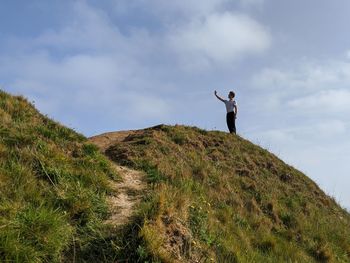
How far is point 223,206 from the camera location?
1141 centimetres

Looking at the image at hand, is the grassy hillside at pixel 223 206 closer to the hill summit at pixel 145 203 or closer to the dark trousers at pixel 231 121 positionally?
the hill summit at pixel 145 203

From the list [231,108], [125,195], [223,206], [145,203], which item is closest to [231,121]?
[231,108]

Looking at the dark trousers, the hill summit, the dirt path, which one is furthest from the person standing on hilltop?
the dirt path

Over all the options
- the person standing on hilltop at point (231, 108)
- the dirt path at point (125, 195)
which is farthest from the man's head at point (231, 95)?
the dirt path at point (125, 195)

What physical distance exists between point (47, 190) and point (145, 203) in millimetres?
1564

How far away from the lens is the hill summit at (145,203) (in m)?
6.72

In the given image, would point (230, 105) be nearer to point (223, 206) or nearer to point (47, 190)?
point (223, 206)

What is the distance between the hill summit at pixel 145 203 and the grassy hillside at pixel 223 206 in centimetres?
3

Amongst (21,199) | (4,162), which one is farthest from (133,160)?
(21,199)

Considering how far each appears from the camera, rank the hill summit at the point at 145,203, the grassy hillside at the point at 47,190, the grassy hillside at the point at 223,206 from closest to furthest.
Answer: the grassy hillside at the point at 47,190
the hill summit at the point at 145,203
the grassy hillside at the point at 223,206

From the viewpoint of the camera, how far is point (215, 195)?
1194 cm

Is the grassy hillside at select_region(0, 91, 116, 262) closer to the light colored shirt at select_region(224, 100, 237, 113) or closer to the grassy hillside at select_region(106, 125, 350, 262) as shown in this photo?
the grassy hillside at select_region(106, 125, 350, 262)

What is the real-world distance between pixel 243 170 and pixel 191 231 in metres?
8.02

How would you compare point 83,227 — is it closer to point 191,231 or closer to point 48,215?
point 48,215
